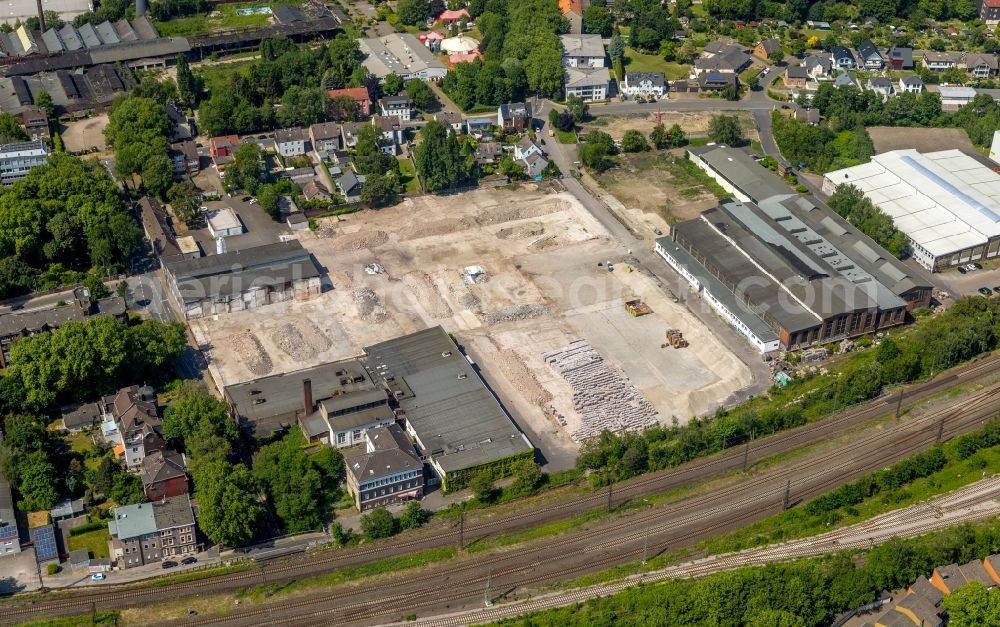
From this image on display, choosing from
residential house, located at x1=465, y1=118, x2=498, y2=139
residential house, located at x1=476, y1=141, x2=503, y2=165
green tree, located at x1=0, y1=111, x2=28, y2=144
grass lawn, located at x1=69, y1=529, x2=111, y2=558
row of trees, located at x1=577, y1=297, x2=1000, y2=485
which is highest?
green tree, located at x1=0, y1=111, x2=28, y2=144

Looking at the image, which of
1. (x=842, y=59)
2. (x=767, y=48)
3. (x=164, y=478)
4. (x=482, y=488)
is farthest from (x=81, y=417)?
(x=842, y=59)

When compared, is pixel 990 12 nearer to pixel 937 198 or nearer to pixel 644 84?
pixel 644 84

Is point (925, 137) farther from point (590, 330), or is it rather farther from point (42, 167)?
point (42, 167)

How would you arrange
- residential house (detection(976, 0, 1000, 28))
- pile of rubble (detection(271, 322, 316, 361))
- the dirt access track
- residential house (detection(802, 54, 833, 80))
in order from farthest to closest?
residential house (detection(976, 0, 1000, 28)) → residential house (detection(802, 54, 833, 80)) → pile of rubble (detection(271, 322, 316, 361)) → the dirt access track

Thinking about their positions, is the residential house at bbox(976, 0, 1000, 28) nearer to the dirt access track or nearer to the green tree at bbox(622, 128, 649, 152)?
the green tree at bbox(622, 128, 649, 152)

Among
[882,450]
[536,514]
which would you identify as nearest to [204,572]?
[536,514]

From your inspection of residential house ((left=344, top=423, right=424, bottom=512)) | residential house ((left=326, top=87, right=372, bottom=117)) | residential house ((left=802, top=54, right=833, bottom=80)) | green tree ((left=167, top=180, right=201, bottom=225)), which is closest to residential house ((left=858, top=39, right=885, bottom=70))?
residential house ((left=802, top=54, right=833, bottom=80))

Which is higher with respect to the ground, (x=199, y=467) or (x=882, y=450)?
(x=199, y=467)

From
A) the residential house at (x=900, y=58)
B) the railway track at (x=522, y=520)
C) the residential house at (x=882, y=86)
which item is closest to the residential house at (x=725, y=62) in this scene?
the residential house at (x=882, y=86)
